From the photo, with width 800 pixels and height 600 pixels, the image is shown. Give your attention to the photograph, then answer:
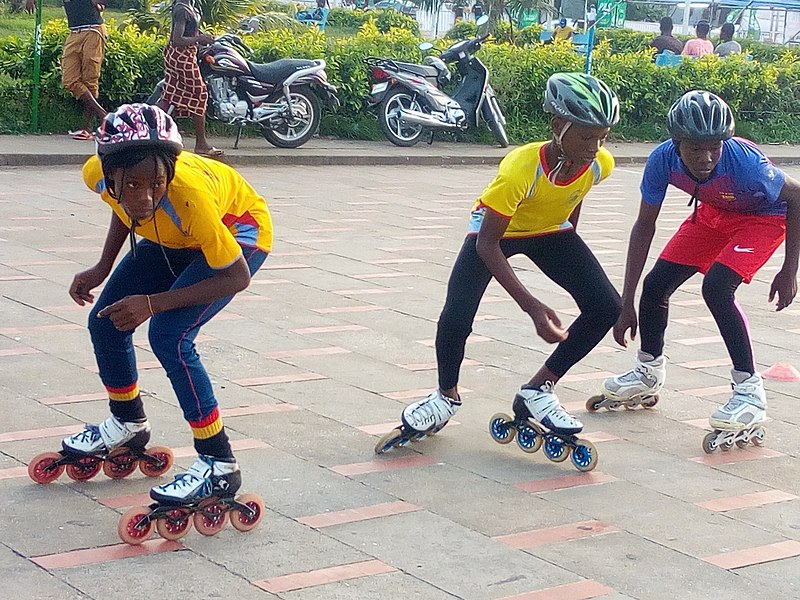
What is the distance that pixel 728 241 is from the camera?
222 inches

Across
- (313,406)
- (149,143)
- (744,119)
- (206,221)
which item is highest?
(149,143)

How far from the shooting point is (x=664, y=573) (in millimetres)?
4109

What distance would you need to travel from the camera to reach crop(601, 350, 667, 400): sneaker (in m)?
5.88

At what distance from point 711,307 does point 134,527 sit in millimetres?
2670

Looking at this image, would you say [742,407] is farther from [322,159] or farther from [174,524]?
[322,159]

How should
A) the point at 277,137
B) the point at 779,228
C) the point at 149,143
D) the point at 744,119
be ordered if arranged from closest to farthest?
the point at 149,143 → the point at 779,228 → the point at 277,137 → the point at 744,119

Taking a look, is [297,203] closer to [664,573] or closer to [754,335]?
[754,335]

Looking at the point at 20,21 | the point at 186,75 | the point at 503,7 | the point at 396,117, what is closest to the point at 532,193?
the point at 186,75

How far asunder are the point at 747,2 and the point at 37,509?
34.8 m

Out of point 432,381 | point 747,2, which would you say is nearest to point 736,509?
point 432,381

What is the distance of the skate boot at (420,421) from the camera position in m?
5.15

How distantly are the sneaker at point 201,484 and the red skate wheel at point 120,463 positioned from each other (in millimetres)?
451

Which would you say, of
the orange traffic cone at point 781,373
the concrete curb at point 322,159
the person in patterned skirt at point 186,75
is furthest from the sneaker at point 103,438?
the person in patterned skirt at point 186,75

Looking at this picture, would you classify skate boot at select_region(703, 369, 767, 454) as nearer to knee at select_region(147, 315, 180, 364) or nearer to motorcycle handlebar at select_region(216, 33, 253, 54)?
knee at select_region(147, 315, 180, 364)
